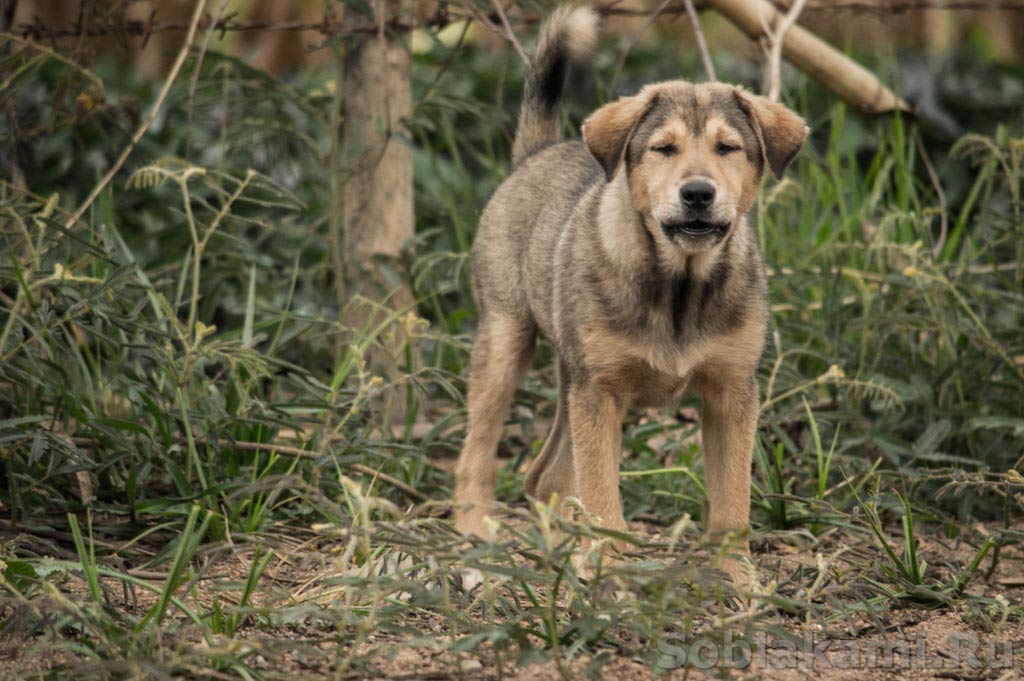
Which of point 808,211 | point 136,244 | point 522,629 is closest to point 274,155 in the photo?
point 136,244

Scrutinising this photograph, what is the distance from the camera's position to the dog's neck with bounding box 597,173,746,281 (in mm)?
4090

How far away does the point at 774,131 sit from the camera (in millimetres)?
4191

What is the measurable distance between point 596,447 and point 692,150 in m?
0.97

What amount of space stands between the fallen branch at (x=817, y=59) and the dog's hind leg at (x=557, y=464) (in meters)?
1.81

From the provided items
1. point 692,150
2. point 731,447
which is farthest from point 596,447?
point 692,150

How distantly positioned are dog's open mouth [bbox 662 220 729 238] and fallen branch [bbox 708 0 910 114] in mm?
1799

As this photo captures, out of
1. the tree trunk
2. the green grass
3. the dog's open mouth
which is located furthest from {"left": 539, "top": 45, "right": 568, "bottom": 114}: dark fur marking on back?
the dog's open mouth

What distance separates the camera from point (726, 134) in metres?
4.06

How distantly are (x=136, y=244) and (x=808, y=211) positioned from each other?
3239 mm

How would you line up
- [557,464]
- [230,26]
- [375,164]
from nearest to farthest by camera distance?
1. [557,464]
2. [230,26]
3. [375,164]

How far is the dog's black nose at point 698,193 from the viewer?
3869mm

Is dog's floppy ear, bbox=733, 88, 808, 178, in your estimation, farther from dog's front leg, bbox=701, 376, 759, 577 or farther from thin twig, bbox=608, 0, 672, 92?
thin twig, bbox=608, 0, 672, 92

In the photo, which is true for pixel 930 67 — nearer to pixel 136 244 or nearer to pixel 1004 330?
Result: pixel 1004 330

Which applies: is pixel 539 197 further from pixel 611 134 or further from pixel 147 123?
pixel 147 123
